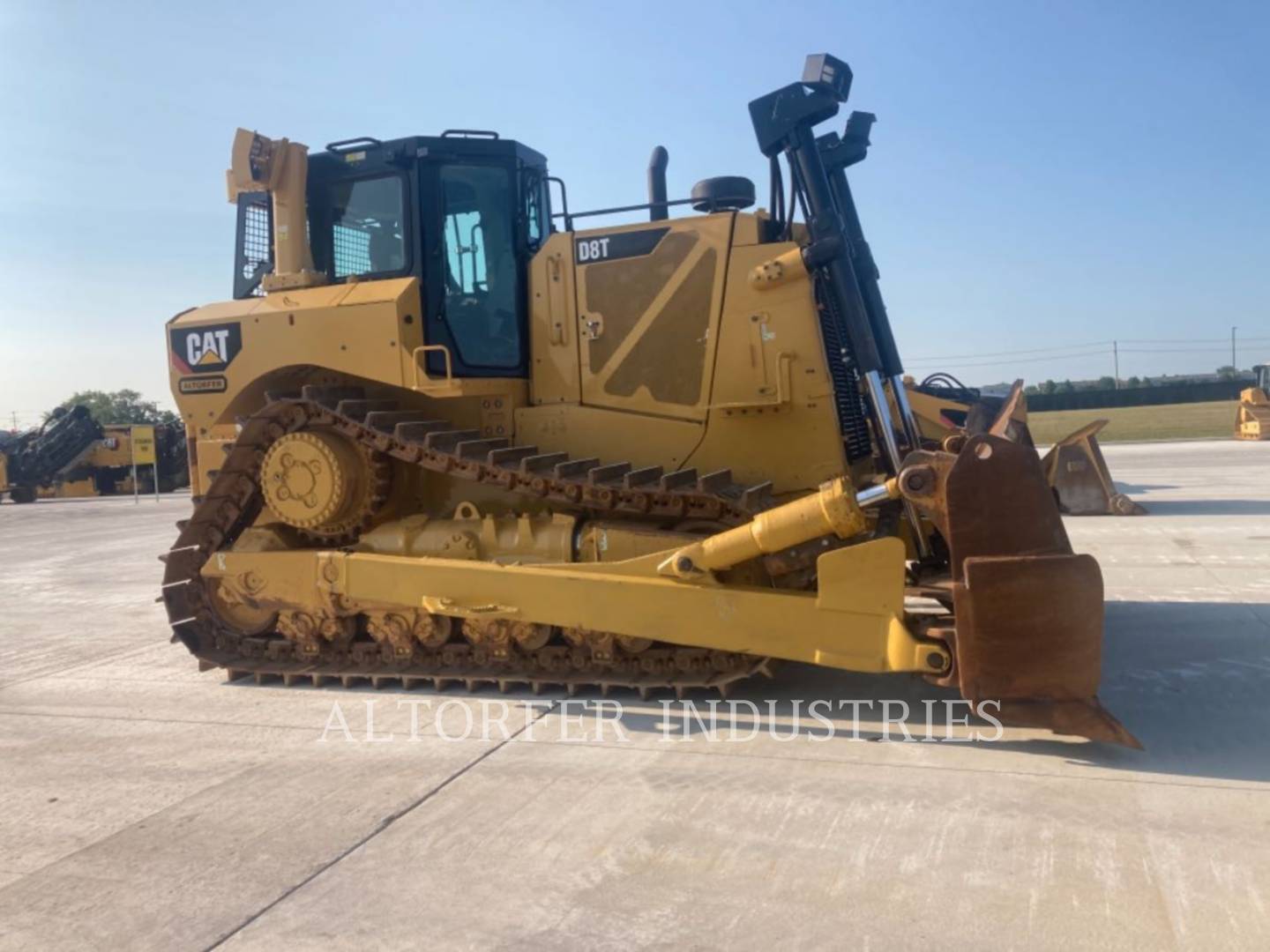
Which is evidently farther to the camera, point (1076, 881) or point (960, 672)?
point (960, 672)

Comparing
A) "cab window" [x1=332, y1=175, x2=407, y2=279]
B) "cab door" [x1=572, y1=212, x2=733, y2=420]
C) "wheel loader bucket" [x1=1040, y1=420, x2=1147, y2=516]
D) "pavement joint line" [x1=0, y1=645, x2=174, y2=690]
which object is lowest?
"pavement joint line" [x1=0, y1=645, x2=174, y2=690]

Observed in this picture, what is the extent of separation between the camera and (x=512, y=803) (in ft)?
14.0

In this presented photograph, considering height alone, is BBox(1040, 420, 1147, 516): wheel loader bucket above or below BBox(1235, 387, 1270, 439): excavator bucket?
below

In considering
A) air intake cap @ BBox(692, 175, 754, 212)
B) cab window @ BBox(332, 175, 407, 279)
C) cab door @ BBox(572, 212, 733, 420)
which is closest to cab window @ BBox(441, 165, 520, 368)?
cab window @ BBox(332, 175, 407, 279)

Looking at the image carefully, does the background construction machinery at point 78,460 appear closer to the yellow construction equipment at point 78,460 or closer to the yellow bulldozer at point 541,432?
the yellow construction equipment at point 78,460

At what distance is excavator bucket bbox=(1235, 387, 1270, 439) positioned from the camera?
26984 millimetres

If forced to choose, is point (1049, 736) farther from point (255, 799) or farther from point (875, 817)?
point (255, 799)

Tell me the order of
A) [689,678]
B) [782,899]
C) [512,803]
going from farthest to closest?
[689,678] → [512,803] → [782,899]

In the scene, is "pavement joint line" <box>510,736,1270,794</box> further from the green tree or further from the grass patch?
the green tree

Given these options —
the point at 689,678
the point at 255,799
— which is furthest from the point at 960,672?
the point at 255,799

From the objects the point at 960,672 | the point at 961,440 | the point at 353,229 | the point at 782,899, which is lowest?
the point at 782,899

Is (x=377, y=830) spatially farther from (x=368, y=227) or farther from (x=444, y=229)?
(x=368, y=227)

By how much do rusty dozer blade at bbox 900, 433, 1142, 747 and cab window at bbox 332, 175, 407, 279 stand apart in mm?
3697

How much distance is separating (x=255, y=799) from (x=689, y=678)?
2.34m
